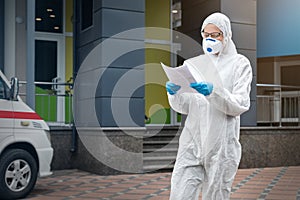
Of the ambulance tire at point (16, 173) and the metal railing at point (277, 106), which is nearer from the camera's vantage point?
the ambulance tire at point (16, 173)

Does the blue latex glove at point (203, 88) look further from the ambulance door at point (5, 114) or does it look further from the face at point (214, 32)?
the ambulance door at point (5, 114)

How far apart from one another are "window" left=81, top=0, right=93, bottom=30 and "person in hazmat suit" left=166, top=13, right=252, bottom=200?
681 cm

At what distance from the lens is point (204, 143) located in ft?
9.15

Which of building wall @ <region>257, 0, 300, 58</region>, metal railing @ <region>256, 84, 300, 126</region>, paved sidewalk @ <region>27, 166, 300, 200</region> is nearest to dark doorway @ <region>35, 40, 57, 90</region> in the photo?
paved sidewalk @ <region>27, 166, 300, 200</region>

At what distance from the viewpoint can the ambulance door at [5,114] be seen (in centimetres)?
618

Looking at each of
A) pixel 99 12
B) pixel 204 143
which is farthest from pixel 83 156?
pixel 204 143

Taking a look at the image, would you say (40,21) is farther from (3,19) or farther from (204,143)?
(204,143)

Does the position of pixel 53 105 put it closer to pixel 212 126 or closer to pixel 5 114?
pixel 5 114

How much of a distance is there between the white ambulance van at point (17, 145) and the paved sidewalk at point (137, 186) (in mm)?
298

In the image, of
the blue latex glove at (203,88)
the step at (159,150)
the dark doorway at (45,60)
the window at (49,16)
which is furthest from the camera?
the window at (49,16)

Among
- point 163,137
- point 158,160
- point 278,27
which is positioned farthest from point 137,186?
point 278,27

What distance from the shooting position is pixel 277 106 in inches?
466

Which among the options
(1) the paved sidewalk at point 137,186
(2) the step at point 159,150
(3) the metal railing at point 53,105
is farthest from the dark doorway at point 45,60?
(2) the step at point 159,150

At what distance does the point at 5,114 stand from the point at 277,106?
7.55 meters
